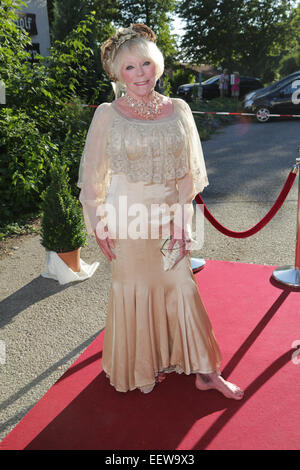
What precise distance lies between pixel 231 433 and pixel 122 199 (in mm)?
1569

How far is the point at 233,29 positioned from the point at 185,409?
105 ft

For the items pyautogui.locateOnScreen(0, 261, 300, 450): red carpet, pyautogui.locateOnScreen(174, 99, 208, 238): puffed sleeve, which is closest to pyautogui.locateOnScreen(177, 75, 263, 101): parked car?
pyautogui.locateOnScreen(0, 261, 300, 450): red carpet

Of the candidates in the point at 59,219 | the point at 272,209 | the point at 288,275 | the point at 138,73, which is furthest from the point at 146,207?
the point at 288,275

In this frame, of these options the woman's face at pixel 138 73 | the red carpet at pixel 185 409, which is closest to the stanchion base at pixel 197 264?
the red carpet at pixel 185 409

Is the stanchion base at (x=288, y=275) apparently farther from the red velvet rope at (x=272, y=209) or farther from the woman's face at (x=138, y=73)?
the woman's face at (x=138, y=73)

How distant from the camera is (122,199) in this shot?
8.11ft

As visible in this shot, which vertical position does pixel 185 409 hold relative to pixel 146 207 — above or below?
below

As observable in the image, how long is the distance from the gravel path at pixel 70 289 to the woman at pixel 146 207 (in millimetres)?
699

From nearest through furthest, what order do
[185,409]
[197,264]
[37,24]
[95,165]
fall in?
[95,165], [185,409], [197,264], [37,24]

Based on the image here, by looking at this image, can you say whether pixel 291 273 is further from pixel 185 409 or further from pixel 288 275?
pixel 185 409

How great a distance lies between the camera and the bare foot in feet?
8.95

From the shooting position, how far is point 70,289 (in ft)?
14.6

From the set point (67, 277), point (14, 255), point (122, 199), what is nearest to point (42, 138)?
point (14, 255)
